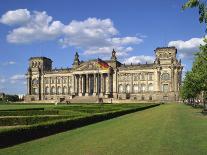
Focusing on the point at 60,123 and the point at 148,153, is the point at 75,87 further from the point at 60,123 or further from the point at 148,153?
the point at 148,153

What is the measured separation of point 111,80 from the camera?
13612 centimetres

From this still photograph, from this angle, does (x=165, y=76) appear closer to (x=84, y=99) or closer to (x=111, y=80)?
(x=111, y=80)

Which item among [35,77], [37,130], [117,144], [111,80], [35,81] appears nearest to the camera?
[117,144]

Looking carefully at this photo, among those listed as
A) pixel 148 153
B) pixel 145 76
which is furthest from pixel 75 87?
pixel 148 153

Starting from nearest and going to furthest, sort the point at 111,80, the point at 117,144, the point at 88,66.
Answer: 1. the point at 117,144
2. the point at 88,66
3. the point at 111,80

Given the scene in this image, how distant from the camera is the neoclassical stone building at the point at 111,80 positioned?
124m

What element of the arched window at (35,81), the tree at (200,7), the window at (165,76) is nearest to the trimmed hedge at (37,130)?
the tree at (200,7)

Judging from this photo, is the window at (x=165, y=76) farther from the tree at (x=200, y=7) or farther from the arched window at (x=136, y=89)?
the tree at (x=200, y=7)

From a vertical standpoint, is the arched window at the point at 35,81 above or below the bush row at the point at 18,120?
above

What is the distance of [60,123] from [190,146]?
9942mm

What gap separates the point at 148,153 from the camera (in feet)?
54.4

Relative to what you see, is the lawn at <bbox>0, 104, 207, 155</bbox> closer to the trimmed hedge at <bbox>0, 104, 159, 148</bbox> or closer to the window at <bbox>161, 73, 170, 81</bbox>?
the trimmed hedge at <bbox>0, 104, 159, 148</bbox>

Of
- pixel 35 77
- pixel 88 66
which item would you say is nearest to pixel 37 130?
pixel 88 66

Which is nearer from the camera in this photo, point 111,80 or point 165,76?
point 165,76
